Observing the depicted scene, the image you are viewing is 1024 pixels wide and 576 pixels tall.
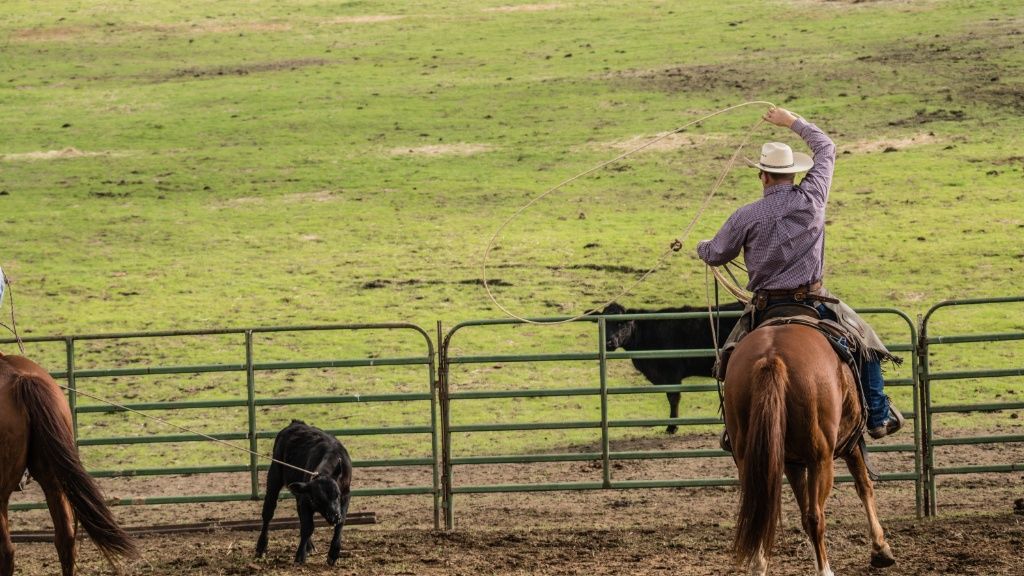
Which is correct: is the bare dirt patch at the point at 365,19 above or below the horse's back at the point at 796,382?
above

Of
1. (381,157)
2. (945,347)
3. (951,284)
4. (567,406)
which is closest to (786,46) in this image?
(381,157)

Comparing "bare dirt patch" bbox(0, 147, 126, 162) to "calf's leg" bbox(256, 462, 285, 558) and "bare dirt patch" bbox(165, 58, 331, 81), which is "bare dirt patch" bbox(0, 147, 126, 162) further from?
"calf's leg" bbox(256, 462, 285, 558)

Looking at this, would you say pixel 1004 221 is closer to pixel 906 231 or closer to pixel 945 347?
pixel 906 231

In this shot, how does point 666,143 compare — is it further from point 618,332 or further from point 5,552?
point 5,552

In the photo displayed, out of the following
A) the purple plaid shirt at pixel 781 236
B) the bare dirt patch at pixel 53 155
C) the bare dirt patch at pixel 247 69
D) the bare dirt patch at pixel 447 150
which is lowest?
the purple plaid shirt at pixel 781 236

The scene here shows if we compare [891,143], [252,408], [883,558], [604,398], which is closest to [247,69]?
[891,143]

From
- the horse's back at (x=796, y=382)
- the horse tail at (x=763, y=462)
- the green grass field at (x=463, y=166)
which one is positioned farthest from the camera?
the green grass field at (x=463, y=166)

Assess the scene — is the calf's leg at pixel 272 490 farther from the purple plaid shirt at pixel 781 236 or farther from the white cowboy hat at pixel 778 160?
the white cowboy hat at pixel 778 160

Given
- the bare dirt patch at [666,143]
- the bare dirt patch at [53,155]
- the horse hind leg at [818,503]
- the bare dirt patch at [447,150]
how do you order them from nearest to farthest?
the horse hind leg at [818,503], the bare dirt patch at [666,143], the bare dirt patch at [447,150], the bare dirt patch at [53,155]

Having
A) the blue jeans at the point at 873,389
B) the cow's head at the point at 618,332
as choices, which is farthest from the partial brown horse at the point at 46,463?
the cow's head at the point at 618,332

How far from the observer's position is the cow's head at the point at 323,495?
28.0ft

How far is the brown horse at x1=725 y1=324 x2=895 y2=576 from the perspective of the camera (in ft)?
21.5

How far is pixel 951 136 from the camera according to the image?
23.9 meters

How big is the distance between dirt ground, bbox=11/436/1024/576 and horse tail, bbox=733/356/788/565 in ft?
4.98
